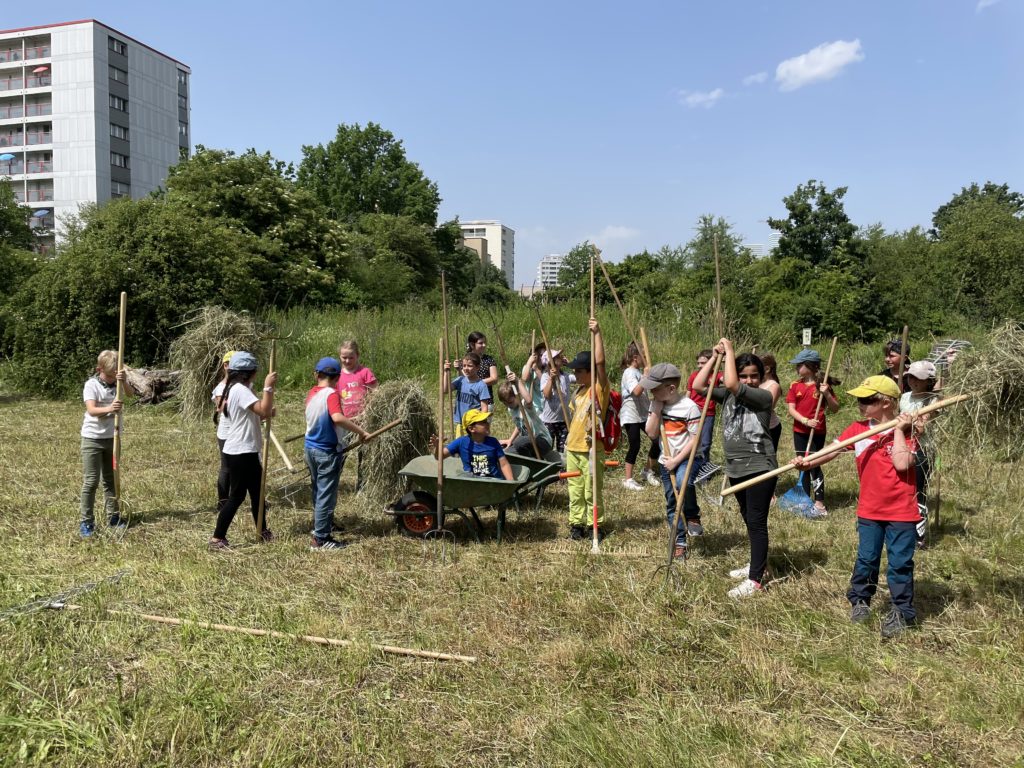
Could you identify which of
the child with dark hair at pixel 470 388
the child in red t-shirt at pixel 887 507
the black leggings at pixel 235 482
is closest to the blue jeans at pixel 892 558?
the child in red t-shirt at pixel 887 507

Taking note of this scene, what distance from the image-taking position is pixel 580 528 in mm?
6312

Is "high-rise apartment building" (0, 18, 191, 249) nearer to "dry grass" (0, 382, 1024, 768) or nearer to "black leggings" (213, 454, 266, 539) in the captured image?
"black leggings" (213, 454, 266, 539)

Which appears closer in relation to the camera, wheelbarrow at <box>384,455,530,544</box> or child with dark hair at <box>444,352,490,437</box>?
wheelbarrow at <box>384,455,530,544</box>

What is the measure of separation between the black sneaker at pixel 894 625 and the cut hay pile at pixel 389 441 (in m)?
3.95

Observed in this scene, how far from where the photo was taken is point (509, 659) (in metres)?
3.88

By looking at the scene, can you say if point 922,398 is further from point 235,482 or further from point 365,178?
point 365,178

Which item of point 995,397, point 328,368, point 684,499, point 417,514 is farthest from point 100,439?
point 995,397

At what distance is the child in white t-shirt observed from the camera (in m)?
6.05

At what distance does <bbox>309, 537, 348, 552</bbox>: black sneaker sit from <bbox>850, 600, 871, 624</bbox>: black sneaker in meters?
3.66

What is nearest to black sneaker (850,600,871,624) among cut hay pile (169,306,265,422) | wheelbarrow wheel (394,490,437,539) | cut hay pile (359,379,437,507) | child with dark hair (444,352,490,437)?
wheelbarrow wheel (394,490,437,539)

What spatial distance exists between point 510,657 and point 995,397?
2.91 meters

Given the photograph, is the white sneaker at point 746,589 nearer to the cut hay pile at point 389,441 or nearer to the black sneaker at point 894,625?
the black sneaker at point 894,625

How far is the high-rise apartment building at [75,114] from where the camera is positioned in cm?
5422

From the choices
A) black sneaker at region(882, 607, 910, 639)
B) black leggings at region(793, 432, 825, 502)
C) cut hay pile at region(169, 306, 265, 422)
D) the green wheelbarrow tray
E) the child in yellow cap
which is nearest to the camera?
black sneaker at region(882, 607, 910, 639)
